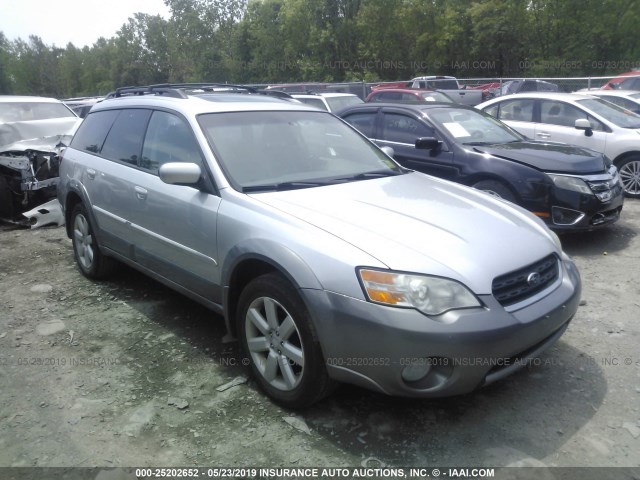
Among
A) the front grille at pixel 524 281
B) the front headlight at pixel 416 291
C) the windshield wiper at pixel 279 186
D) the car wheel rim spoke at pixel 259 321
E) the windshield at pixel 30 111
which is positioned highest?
the windshield at pixel 30 111

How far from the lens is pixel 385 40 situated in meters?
41.4

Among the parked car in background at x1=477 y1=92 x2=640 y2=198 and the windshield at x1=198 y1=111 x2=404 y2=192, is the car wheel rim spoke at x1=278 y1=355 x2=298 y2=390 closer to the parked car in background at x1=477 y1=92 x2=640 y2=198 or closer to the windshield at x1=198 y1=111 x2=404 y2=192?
the windshield at x1=198 y1=111 x2=404 y2=192

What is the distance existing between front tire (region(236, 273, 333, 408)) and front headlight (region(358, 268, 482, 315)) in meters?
0.40

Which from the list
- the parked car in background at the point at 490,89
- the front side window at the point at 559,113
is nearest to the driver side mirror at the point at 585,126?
the front side window at the point at 559,113

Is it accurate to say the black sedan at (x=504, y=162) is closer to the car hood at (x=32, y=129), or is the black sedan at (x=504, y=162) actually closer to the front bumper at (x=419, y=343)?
the front bumper at (x=419, y=343)

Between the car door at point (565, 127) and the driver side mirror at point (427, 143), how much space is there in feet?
11.2

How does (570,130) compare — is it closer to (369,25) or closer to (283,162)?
(283,162)

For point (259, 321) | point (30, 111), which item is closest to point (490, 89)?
point (30, 111)

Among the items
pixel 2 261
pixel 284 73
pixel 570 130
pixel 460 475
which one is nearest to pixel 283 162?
pixel 460 475

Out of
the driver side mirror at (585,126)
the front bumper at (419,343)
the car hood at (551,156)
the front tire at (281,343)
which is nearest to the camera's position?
the front bumper at (419,343)

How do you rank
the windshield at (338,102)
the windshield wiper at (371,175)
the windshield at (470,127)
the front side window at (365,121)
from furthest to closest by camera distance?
the windshield at (338,102) < the front side window at (365,121) < the windshield at (470,127) < the windshield wiper at (371,175)

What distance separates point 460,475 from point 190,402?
61.9 inches

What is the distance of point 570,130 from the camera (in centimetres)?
852

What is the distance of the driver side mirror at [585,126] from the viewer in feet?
26.6
